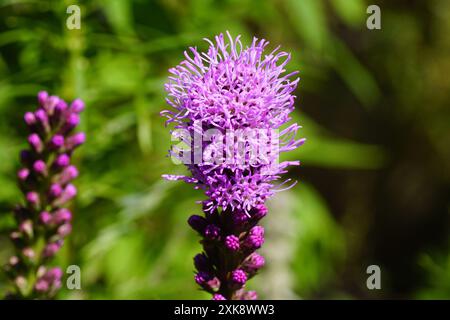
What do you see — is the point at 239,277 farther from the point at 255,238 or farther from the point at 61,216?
the point at 61,216

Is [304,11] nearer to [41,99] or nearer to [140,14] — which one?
[140,14]

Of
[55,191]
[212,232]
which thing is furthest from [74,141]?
[212,232]

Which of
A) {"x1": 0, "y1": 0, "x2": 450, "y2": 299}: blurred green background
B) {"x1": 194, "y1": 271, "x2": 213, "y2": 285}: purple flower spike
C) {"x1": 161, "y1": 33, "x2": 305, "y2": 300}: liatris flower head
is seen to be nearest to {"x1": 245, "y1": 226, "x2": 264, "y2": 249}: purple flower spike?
{"x1": 161, "y1": 33, "x2": 305, "y2": 300}: liatris flower head

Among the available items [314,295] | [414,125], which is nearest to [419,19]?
[414,125]

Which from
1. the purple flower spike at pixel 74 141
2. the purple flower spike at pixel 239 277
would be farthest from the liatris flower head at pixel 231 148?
the purple flower spike at pixel 74 141

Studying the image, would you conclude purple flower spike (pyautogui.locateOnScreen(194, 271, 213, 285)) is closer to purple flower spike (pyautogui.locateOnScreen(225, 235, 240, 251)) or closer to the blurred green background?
purple flower spike (pyautogui.locateOnScreen(225, 235, 240, 251))
